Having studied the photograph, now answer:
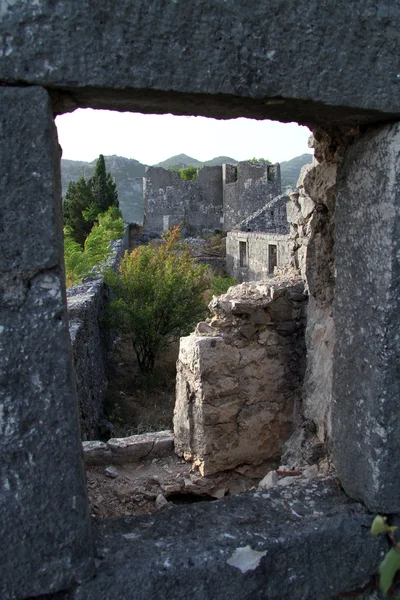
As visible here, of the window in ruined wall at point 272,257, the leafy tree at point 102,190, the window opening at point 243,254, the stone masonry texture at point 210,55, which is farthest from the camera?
the leafy tree at point 102,190

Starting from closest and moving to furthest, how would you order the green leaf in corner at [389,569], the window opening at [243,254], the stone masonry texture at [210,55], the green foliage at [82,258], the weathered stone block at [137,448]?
the green leaf in corner at [389,569] < the stone masonry texture at [210,55] < the weathered stone block at [137,448] < the green foliage at [82,258] < the window opening at [243,254]

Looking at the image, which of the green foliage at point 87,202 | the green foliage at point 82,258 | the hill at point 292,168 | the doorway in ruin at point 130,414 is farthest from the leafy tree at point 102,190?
the hill at point 292,168

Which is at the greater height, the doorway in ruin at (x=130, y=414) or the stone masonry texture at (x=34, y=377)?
the stone masonry texture at (x=34, y=377)

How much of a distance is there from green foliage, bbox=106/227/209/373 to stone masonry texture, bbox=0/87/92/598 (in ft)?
27.2

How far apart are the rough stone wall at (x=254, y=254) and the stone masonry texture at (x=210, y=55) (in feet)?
43.0

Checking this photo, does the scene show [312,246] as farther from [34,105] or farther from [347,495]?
[34,105]

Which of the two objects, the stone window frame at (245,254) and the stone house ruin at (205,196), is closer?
the stone window frame at (245,254)

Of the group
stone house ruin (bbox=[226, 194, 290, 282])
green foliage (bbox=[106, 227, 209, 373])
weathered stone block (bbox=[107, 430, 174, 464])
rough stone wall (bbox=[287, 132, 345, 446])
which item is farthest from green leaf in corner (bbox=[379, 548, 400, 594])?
stone house ruin (bbox=[226, 194, 290, 282])

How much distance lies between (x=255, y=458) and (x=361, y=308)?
256 centimetres

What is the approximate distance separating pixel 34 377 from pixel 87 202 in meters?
27.4

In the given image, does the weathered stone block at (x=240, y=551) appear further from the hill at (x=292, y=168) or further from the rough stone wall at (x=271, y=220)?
the hill at (x=292, y=168)

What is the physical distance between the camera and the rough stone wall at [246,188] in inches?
1111

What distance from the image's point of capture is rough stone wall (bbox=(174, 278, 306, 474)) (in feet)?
13.3

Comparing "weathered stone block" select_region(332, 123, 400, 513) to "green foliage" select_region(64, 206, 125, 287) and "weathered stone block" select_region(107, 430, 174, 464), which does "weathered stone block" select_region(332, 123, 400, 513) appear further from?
"green foliage" select_region(64, 206, 125, 287)
